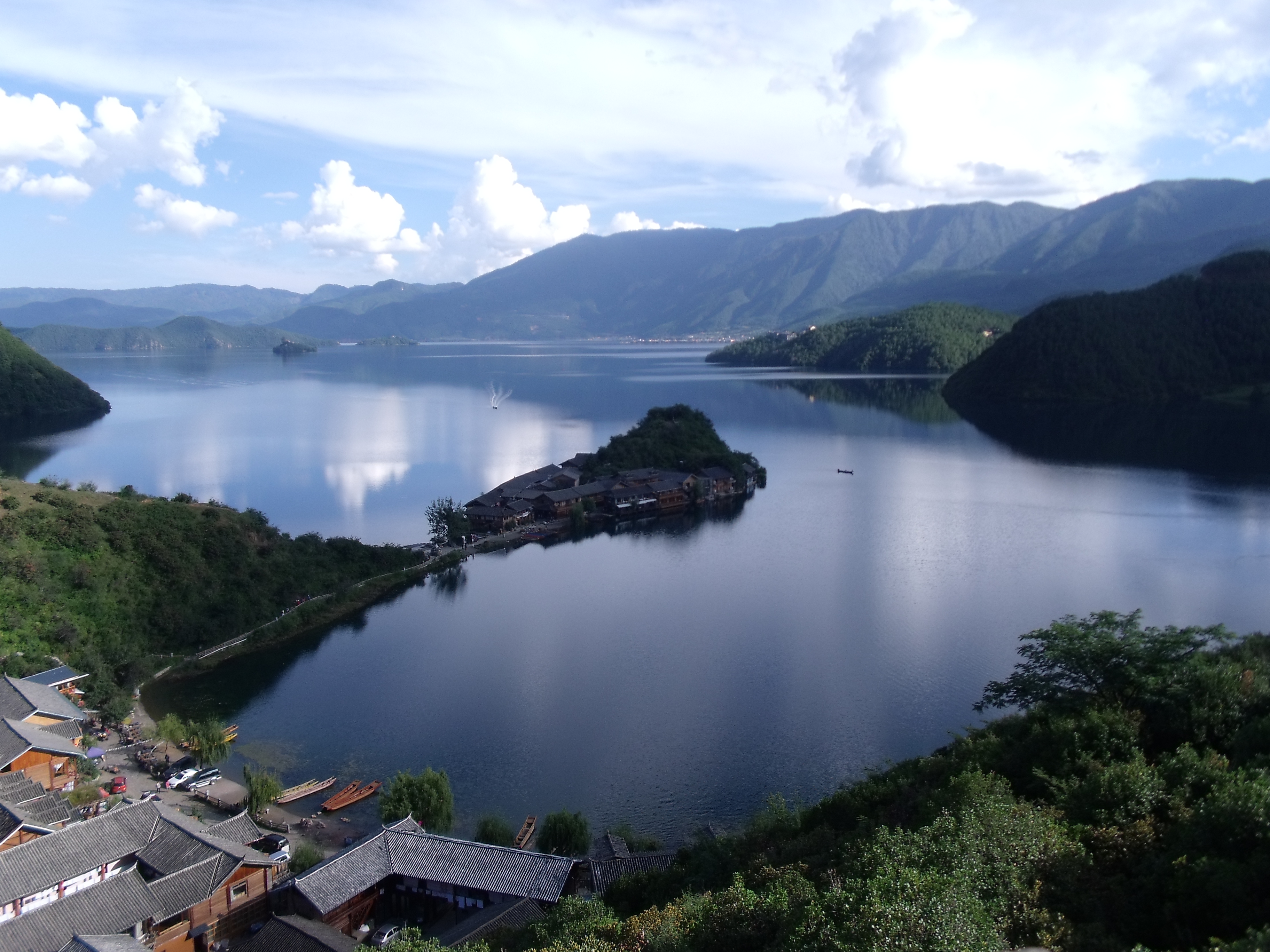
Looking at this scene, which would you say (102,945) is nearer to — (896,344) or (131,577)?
(131,577)

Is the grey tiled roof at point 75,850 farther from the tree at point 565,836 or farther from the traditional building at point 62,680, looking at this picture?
the traditional building at point 62,680

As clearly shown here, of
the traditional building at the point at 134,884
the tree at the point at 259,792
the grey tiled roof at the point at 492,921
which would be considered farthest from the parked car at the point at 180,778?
the grey tiled roof at the point at 492,921

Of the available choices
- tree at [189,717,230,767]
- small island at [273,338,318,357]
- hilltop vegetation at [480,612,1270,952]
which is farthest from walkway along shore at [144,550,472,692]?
small island at [273,338,318,357]

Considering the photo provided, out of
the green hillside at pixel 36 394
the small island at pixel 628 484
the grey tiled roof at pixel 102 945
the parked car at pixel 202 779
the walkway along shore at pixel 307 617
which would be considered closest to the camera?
the grey tiled roof at pixel 102 945

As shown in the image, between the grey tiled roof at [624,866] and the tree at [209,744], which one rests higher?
the grey tiled roof at [624,866]

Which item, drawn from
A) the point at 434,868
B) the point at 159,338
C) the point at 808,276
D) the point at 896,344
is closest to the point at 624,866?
the point at 434,868

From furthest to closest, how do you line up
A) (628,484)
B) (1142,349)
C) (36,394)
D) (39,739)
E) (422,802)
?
(1142,349) < (36,394) < (628,484) < (39,739) < (422,802)

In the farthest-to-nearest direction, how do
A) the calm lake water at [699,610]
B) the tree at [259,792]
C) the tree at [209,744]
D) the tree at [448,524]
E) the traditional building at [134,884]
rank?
the tree at [448,524]
the calm lake water at [699,610]
the tree at [209,744]
the tree at [259,792]
the traditional building at [134,884]
